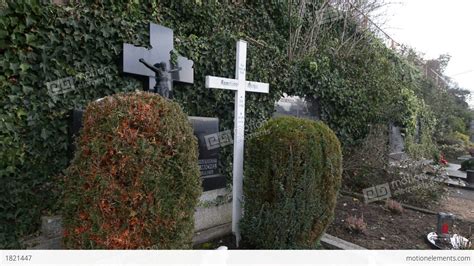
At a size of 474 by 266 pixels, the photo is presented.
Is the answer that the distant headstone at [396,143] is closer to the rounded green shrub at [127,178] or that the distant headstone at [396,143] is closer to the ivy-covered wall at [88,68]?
the ivy-covered wall at [88,68]

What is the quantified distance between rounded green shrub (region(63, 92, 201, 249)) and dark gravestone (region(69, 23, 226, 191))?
175 cm

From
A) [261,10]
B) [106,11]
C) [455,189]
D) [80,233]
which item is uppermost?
[261,10]

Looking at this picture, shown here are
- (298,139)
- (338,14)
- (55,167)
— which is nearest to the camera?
(298,139)

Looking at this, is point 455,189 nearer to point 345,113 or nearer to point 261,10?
point 345,113

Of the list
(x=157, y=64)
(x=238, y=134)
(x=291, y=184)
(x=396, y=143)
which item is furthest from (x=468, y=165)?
(x=157, y=64)

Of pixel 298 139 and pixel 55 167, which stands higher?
pixel 298 139

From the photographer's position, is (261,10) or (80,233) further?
(261,10)

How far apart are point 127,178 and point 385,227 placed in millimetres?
3972

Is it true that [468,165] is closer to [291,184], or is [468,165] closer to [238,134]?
[291,184]

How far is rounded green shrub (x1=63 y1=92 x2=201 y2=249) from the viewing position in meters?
2.01

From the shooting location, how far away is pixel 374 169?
674 centimetres

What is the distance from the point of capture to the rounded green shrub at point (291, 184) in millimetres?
3092
